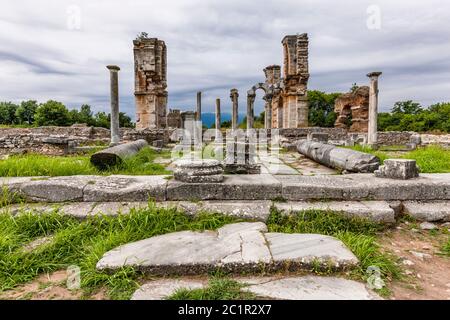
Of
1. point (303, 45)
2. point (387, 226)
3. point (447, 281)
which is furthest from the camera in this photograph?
point (303, 45)

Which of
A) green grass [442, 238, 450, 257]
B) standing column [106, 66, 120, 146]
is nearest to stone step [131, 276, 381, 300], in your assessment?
green grass [442, 238, 450, 257]

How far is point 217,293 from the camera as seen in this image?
6.64ft

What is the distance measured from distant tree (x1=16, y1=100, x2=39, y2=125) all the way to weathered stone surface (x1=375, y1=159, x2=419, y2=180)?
51097 mm

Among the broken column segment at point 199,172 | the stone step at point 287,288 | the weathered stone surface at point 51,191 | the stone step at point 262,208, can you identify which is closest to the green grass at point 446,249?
the stone step at point 262,208

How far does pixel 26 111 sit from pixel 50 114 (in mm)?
10160

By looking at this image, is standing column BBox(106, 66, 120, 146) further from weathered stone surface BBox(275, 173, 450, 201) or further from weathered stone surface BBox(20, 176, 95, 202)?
weathered stone surface BBox(275, 173, 450, 201)

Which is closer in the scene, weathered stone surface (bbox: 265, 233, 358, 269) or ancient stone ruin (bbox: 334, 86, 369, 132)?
weathered stone surface (bbox: 265, 233, 358, 269)

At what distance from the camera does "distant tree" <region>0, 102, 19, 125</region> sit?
44312 millimetres

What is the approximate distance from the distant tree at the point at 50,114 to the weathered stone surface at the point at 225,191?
133ft

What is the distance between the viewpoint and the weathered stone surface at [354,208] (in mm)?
3221
